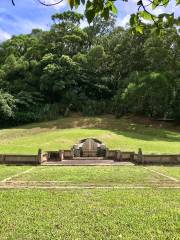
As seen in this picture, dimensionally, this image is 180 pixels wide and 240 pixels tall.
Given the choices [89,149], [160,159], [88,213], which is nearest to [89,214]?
[88,213]

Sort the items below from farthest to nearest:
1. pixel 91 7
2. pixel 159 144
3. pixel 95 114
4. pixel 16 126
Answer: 1. pixel 95 114
2. pixel 16 126
3. pixel 159 144
4. pixel 91 7

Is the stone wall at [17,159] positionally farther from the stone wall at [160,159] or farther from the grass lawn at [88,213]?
the grass lawn at [88,213]

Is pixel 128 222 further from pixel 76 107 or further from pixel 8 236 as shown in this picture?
pixel 76 107

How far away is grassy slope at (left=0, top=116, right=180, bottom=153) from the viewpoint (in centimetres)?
2912

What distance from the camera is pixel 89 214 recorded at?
7629 millimetres

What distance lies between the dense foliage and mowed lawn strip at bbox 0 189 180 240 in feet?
100

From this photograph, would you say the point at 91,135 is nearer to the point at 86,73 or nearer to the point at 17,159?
the point at 17,159

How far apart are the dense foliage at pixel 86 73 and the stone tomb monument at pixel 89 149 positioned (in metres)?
16.3

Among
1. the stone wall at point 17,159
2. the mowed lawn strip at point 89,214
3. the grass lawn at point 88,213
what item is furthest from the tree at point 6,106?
the mowed lawn strip at point 89,214

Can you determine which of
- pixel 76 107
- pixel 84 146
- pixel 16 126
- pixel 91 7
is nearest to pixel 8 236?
pixel 91 7

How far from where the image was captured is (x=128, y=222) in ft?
23.0

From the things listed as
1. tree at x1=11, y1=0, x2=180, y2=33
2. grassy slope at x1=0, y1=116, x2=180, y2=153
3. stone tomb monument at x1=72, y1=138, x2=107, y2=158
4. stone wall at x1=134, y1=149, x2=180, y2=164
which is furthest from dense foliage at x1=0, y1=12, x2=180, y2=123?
tree at x1=11, y1=0, x2=180, y2=33

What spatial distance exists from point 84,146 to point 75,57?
2615 centimetres

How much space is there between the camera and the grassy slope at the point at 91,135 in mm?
29125
